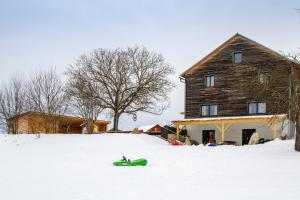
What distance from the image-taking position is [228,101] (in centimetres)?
3303

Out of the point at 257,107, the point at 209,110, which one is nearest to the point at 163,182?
the point at 257,107

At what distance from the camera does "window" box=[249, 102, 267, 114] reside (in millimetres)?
31469

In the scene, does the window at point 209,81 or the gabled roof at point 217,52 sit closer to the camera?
the gabled roof at point 217,52

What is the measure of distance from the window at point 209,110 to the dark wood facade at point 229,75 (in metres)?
0.32

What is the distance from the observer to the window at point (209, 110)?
33.8 meters

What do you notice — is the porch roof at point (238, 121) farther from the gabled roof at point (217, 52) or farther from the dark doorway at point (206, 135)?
the gabled roof at point (217, 52)

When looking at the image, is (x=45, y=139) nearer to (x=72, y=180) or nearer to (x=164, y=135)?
(x=164, y=135)

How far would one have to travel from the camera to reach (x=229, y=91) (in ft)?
109

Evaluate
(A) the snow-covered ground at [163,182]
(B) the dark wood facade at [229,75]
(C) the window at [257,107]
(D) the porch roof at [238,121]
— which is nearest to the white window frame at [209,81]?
(B) the dark wood facade at [229,75]

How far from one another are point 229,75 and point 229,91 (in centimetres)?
141

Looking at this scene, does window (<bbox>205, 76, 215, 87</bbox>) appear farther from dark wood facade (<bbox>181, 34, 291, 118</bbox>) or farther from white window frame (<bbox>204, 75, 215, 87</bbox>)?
dark wood facade (<bbox>181, 34, 291, 118</bbox>)

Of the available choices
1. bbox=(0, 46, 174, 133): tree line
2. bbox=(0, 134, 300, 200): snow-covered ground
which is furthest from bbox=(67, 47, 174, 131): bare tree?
bbox=(0, 134, 300, 200): snow-covered ground

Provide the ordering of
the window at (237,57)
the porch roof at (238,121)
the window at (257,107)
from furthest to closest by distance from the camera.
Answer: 1. the window at (237,57)
2. the window at (257,107)
3. the porch roof at (238,121)

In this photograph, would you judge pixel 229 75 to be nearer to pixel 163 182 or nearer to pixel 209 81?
pixel 209 81
